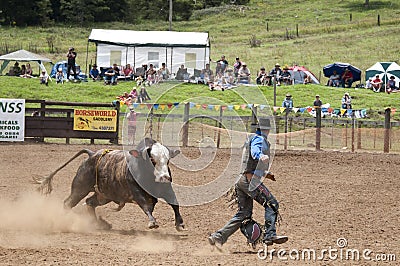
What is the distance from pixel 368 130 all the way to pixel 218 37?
36572 mm

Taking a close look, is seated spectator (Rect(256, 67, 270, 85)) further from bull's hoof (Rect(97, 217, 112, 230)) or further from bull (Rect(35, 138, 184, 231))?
bull's hoof (Rect(97, 217, 112, 230))

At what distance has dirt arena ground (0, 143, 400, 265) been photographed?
7.68 metres

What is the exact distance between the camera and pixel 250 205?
8227 mm

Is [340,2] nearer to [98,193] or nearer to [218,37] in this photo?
[218,37]

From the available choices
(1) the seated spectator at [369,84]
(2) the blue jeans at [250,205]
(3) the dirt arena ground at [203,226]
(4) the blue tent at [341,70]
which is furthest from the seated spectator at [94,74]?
(2) the blue jeans at [250,205]

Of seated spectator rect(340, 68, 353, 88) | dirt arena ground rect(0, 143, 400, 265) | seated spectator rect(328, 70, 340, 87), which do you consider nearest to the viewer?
dirt arena ground rect(0, 143, 400, 265)

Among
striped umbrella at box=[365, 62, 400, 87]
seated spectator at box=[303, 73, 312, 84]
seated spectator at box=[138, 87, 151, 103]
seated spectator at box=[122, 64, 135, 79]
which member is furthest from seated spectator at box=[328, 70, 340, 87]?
seated spectator at box=[138, 87, 151, 103]

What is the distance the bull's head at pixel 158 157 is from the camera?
353 inches

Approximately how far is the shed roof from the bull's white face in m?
27.4

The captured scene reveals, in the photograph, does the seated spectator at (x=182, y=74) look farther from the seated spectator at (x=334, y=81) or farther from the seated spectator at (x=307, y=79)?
the seated spectator at (x=334, y=81)

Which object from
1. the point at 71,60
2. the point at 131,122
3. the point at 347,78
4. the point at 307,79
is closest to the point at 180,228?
the point at 131,122

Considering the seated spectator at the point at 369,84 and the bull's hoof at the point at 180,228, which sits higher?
the seated spectator at the point at 369,84

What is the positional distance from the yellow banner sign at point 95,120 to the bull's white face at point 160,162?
12.8 metres

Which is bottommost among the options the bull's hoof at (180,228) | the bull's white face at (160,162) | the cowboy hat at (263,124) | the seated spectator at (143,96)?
the bull's hoof at (180,228)
